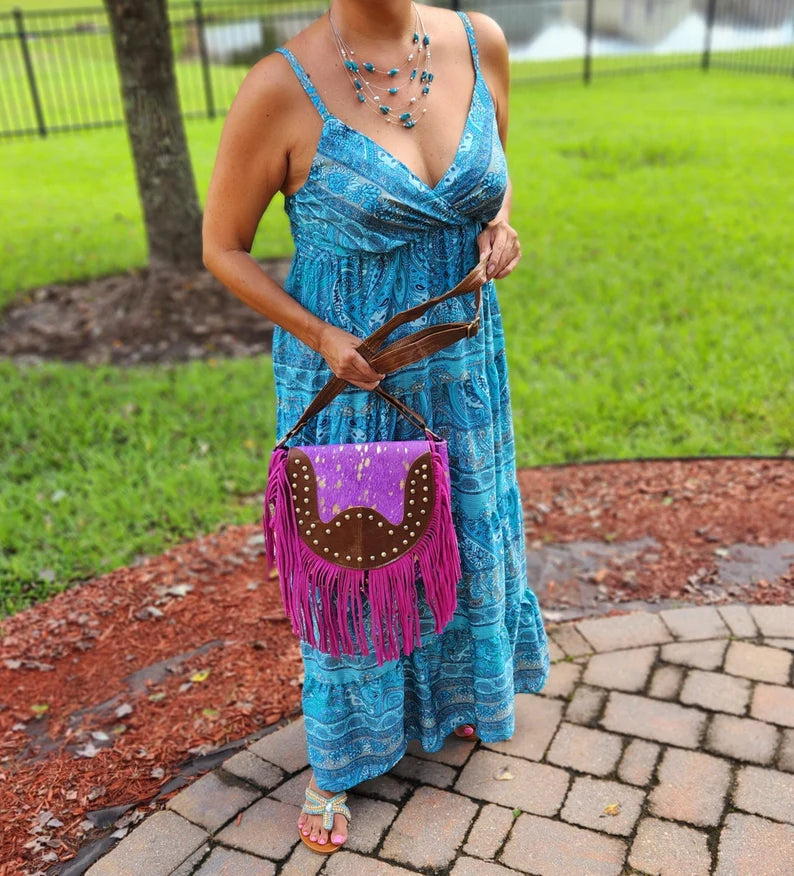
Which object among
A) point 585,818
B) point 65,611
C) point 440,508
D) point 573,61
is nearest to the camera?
point 440,508

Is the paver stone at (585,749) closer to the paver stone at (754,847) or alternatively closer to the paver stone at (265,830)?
the paver stone at (754,847)

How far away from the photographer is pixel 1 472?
4.68m

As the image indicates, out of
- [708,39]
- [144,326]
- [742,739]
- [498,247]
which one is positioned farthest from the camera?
[708,39]

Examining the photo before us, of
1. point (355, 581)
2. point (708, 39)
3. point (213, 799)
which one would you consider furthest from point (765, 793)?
point (708, 39)

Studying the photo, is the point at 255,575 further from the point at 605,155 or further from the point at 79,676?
the point at 605,155

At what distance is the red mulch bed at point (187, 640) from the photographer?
2.83 meters

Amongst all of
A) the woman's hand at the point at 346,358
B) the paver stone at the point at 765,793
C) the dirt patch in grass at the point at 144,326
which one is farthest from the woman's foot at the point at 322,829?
the dirt patch in grass at the point at 144,326

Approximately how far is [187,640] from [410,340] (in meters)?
1.84

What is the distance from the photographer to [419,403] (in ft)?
7.64

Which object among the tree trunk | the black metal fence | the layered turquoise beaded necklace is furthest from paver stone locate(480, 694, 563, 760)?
the black metal fence

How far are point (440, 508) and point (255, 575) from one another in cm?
175

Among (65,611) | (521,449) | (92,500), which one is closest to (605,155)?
(521,449)

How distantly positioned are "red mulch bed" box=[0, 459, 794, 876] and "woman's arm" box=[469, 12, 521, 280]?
5.56ft

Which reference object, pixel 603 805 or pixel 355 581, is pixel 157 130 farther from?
pixel 603 805
